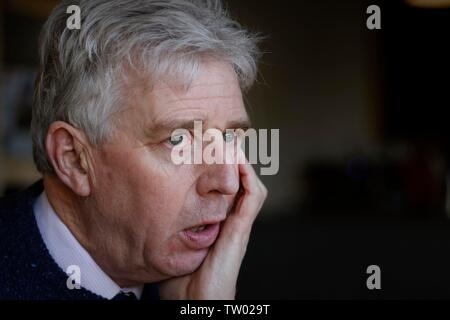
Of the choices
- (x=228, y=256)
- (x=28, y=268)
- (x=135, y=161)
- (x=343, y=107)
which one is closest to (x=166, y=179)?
(x=135, y=161)

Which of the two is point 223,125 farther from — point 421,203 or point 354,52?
point 354,52

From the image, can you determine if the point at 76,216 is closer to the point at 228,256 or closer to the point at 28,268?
the point at 28,268

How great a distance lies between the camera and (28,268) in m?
1.08

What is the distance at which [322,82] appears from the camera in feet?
15.9

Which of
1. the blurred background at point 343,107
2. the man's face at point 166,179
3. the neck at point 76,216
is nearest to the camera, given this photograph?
the man's face at point 166,179

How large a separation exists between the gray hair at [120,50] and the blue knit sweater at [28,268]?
7.7 inches

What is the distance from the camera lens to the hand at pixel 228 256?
3.53 ft

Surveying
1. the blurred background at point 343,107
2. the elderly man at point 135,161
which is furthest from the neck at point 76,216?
the blurred background at point 343,107

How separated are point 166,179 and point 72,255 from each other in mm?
239

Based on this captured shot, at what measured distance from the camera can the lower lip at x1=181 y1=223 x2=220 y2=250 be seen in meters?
1.08

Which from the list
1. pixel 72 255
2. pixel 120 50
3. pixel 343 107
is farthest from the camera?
pixel 343 107

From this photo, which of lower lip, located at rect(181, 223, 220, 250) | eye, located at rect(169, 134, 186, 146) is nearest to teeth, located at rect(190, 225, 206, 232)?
lower lip, located at rect(181, 223, 220, 250)

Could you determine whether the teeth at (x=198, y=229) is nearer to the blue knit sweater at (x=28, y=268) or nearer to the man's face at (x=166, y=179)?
the man's face at (x=166, y=179)

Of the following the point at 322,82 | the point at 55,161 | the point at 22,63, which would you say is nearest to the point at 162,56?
the point at 55,161
